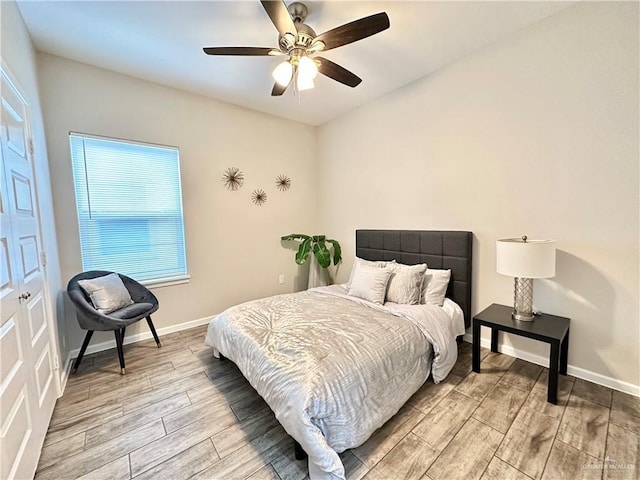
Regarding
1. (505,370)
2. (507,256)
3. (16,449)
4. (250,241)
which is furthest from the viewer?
(250,241)

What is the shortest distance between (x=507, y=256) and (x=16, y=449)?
314cm

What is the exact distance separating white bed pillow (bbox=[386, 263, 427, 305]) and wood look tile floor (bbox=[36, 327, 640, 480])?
707 millimetres

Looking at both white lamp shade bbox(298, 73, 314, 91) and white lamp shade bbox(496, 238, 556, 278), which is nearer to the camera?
white lamp shade bbox(496, 238, 556, 278)

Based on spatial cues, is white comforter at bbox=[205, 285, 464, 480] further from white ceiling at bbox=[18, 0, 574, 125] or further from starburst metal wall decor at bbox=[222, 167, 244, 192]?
white ceiling at bbox=[18, 0, 574, 125]

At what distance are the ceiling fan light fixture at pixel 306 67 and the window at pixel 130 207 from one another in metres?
2.00

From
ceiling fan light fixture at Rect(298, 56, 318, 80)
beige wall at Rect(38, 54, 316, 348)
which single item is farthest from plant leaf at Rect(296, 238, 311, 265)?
ceiling fan light fixture at Rect(298, 56, 318, 80)

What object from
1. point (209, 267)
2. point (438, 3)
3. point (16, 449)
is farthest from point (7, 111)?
point (438, 3)

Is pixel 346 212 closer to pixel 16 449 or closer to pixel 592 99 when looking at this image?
pixel 592 99

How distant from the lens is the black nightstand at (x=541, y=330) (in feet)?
6.08

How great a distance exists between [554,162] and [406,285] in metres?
Answer: 1.59

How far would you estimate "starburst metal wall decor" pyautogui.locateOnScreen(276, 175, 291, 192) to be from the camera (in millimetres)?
4056

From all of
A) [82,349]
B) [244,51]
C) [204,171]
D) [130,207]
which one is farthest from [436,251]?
[82,349]

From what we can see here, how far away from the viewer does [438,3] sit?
6.39 ft

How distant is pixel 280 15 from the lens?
63.2 inches
